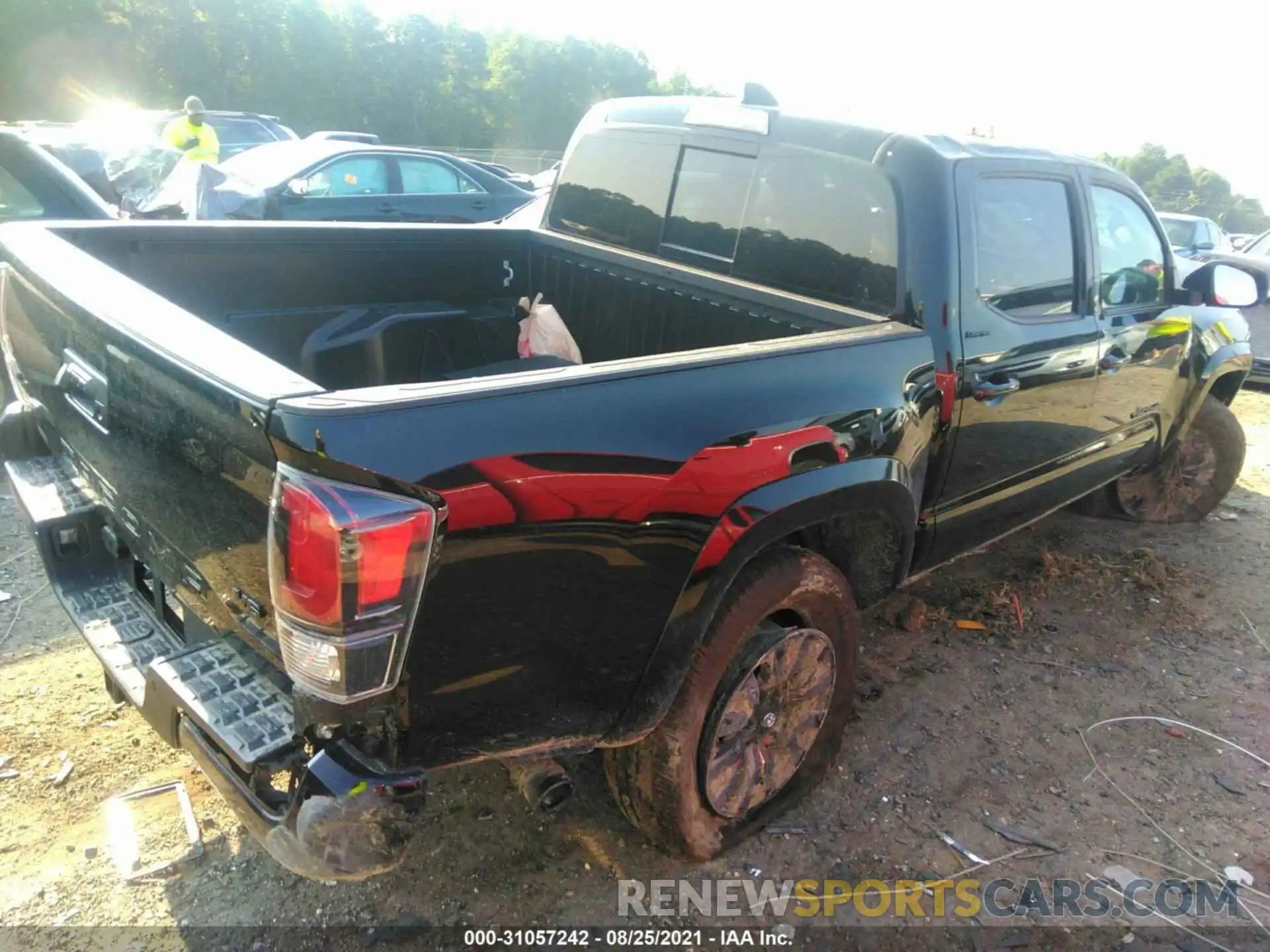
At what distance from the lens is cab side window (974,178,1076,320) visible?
297 centimetres

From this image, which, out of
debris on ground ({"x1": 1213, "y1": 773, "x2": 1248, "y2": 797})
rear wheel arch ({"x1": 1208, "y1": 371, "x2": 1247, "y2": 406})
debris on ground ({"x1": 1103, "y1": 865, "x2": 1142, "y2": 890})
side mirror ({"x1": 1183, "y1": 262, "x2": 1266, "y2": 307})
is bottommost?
debris on ground ({"x1": 1103, "y1": 865, "x2": 1142, "y2": 890})

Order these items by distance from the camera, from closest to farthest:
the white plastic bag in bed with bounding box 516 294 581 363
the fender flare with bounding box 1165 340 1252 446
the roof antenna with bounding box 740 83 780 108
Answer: the roof antenna with bounding box 740 83 780 108
the white plastic bag in bed with bounding box 516 294 581 363
the fender flare with bounding box 1165 340 1252 446

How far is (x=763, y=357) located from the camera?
88.2 inches

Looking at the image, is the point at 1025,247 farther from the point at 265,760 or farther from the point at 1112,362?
the point at 265,760

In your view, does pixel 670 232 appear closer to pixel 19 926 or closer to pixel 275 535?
pixel 275 535

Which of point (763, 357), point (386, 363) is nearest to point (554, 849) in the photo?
point (763, 357)

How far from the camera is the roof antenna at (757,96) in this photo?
10.8ft

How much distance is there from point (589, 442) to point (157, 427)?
93 centimetres

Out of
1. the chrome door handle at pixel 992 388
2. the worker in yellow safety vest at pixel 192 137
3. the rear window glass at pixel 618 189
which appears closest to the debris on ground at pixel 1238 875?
the chrome door handle at pixel 992 388

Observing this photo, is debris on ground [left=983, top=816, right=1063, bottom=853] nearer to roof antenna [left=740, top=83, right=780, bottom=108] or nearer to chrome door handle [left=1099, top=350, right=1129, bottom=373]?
chrome door handle [left=1099, top=350, right=1129, bottom=373]

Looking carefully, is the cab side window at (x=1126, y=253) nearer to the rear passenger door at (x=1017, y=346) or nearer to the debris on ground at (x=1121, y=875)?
the rear passenger door at (x=1017, y=346)

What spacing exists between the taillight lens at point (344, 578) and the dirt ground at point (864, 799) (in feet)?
3.49

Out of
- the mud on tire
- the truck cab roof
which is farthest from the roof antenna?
the mud on tire

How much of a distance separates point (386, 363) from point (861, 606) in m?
2.09
